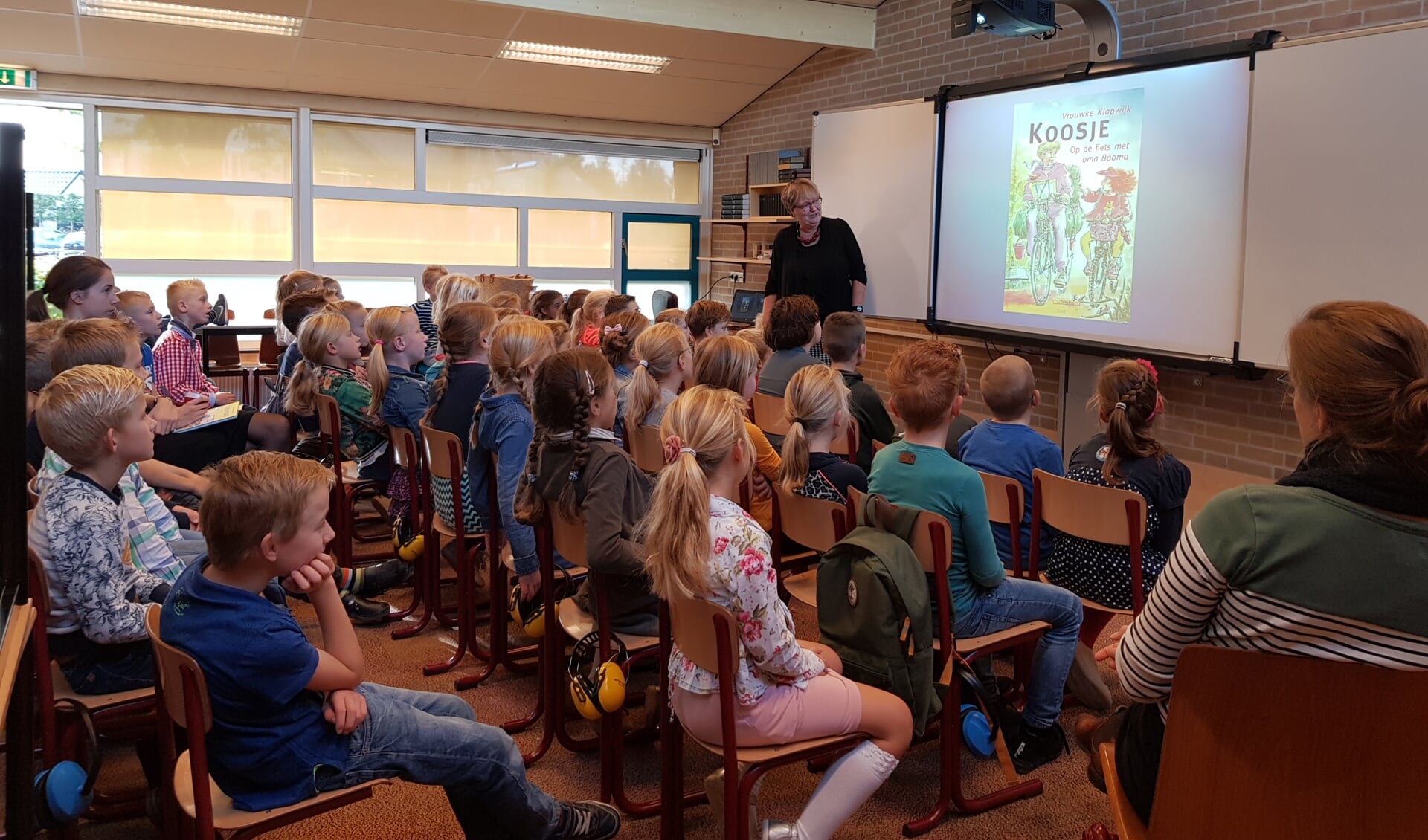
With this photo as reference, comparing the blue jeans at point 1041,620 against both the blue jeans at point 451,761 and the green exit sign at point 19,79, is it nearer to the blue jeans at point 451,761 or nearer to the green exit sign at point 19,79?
the blue jeans at point 451,761

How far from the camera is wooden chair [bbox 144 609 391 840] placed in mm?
1549

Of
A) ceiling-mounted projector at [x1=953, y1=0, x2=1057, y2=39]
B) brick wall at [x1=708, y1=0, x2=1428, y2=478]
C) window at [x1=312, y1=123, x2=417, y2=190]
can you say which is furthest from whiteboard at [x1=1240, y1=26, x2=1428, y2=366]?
window at [x1=312, y1=123, x2=417, y2=190]

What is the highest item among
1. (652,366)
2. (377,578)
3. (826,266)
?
(826,266)

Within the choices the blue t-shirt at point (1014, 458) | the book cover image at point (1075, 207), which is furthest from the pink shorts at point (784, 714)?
the book cover image at point (1075, 207)

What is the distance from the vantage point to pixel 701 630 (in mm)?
1860

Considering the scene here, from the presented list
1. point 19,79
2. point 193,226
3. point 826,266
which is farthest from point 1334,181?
point 19,79

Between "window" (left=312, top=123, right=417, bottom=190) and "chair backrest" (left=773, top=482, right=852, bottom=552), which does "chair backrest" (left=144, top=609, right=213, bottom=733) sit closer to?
"chair backrest" (left=773, top=482, right=852, bottom=552)

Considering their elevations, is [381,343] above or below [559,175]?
below

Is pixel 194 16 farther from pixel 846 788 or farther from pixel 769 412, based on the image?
pixel 846 788

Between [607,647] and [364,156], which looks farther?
[364,156]

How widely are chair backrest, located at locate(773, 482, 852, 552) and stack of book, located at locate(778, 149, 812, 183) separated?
579 centimetres

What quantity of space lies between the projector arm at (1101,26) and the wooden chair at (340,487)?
13.3 feet

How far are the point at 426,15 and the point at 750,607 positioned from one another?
6.47 m

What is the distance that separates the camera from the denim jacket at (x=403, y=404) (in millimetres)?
3758
